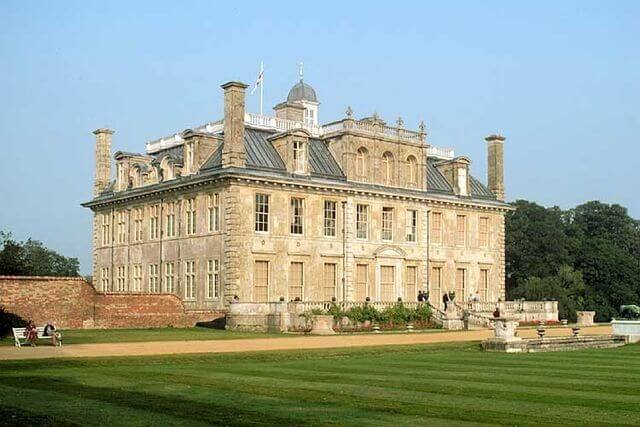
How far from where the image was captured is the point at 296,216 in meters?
46.4

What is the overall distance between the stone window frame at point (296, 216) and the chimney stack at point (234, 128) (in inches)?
146

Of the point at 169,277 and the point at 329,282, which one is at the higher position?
the point at 169,277

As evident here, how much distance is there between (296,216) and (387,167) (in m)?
7.75

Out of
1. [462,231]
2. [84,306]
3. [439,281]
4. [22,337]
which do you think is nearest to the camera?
[22,337]

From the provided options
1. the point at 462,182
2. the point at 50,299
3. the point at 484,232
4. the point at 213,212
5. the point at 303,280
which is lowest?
the point at 50,299

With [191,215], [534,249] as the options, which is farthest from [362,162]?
[534,249]

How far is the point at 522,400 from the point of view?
48.0 feet

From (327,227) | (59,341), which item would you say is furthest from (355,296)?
(59,341)

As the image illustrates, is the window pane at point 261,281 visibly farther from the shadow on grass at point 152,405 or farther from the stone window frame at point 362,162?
the shadow on grass at point 152,405

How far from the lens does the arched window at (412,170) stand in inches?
2068

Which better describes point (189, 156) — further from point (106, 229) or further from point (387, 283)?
point (387, 283)

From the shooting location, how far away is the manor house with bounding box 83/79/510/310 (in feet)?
146

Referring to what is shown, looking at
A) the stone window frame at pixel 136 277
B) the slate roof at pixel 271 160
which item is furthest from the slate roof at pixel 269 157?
the stone window frame at pixel 136 277

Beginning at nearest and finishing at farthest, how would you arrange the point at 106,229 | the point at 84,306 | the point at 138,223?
the point at 84,306, the point at 138,223, the point at 106,229
